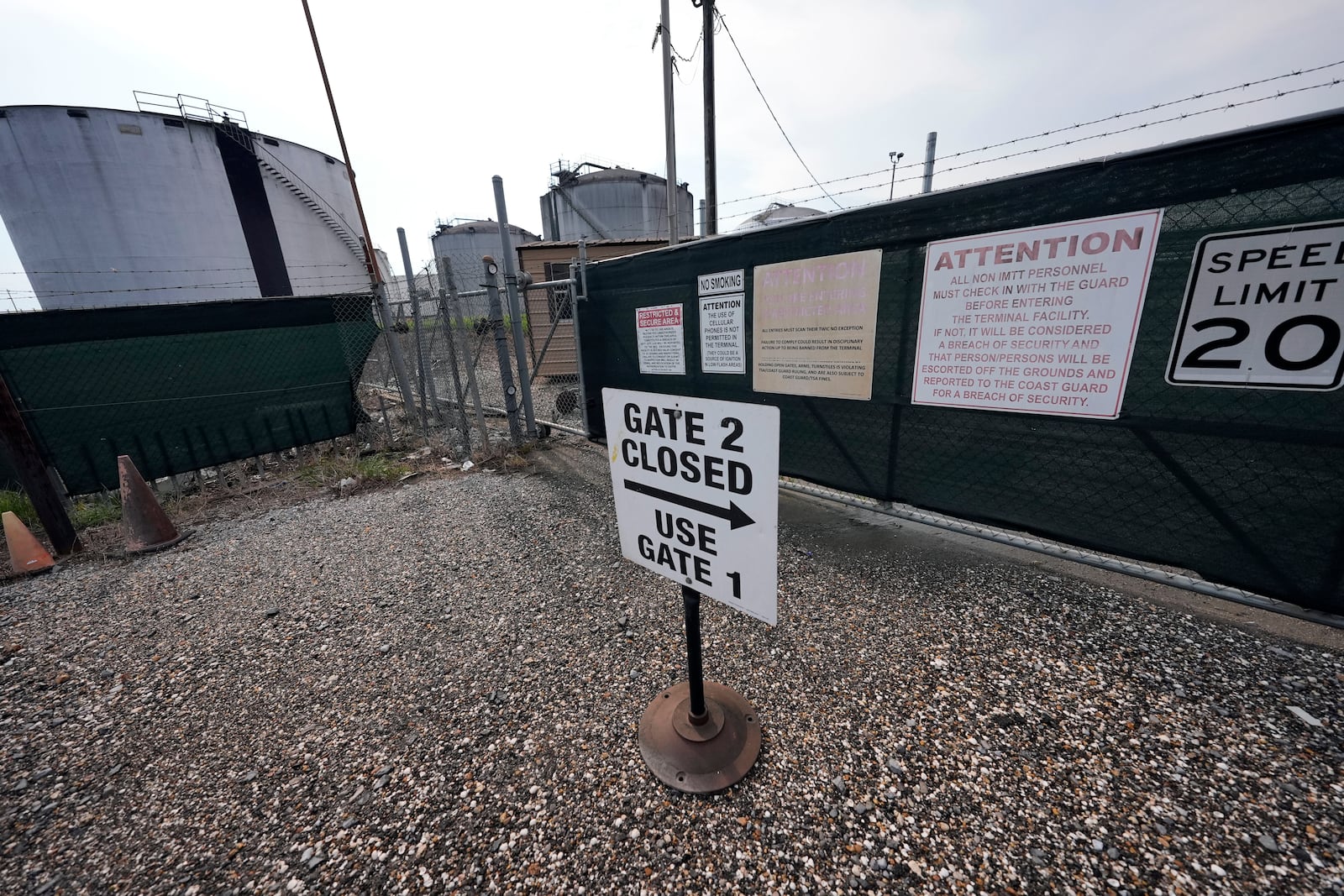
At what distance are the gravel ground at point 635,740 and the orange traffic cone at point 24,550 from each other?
0.61 metres

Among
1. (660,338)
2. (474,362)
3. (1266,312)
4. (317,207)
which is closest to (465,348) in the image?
(474,362)

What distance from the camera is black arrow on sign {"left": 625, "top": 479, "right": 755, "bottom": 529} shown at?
1.53 meters

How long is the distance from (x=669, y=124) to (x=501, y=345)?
5.67m

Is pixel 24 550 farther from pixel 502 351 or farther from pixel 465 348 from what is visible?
pixel 502 351

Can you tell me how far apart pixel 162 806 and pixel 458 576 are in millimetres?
1773

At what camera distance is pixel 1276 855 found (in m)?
1.54

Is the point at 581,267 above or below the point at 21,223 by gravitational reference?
below

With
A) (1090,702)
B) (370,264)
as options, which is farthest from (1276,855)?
(370,264)

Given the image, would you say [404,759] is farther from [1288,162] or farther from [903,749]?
[1288,162]

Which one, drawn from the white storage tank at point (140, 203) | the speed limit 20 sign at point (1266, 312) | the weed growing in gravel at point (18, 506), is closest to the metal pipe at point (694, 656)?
the speed limit 20 sign at point (1266, 312)

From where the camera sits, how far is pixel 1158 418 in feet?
8.01

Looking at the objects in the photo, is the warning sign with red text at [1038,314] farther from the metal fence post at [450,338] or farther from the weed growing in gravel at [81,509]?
the weed growing in gravel at [81,509]

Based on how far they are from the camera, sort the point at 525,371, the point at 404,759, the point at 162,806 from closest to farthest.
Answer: the point at 162,806 < the point at 404,759 < the point at 525,371

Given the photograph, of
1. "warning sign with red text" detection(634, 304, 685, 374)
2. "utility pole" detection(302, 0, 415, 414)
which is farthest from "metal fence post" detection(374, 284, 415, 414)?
"warning sign with red text" detection(634, 304, 685, 374)
